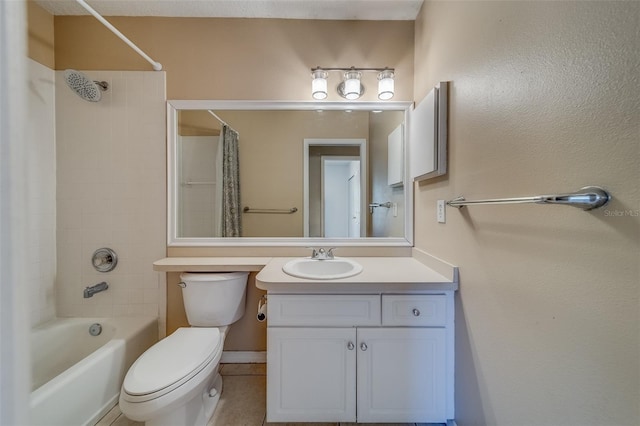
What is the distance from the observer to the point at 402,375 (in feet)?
3.77

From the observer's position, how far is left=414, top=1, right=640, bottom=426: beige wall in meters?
0.52

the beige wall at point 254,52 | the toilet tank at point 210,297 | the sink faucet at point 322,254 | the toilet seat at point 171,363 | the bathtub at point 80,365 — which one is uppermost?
the beige wall at point 254,52

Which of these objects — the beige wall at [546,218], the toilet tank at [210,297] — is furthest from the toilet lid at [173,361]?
the beige wall at [546,218]

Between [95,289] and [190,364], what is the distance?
1030 mm

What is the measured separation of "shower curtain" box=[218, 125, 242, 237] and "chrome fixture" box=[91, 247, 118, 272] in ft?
2.39

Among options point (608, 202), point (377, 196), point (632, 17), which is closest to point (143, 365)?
point (377, 196)

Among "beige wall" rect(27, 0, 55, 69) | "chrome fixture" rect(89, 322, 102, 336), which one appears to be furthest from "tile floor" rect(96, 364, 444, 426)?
"beige wall" rect(27, 0, 55, 69)

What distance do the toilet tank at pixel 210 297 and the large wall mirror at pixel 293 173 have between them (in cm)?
28

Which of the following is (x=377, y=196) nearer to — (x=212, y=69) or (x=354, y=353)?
(x=354, y=353)

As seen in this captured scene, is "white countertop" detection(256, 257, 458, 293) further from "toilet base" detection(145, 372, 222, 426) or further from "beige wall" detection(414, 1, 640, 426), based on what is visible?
"toilet base" detection(145, 372, 222, 426)

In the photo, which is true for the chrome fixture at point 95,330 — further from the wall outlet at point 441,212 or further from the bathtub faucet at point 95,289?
the wall outlet at point 441,212

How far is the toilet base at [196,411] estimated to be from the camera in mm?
1102

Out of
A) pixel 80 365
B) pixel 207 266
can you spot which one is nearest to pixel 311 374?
pixel 207 266

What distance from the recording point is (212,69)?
1.70 m
